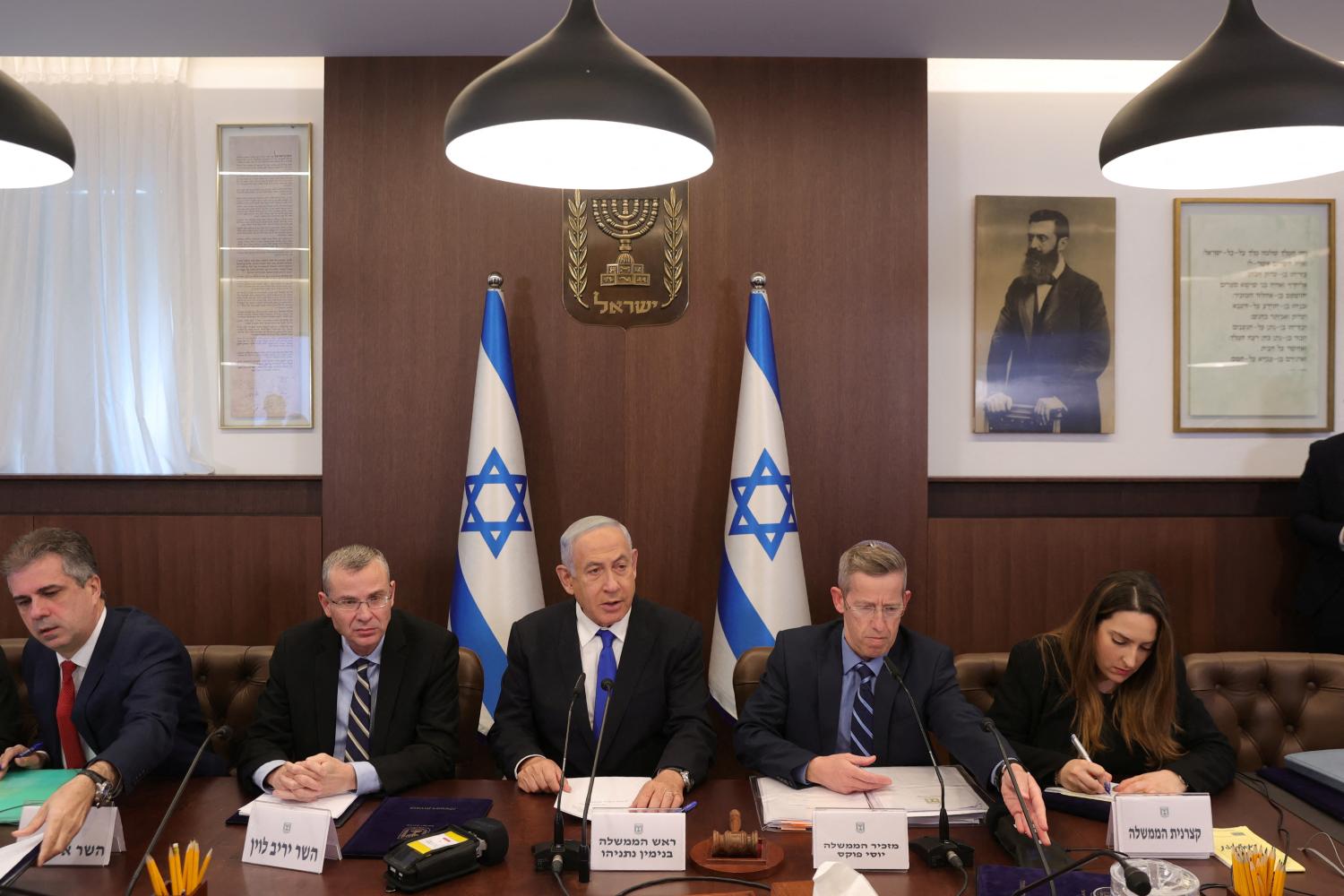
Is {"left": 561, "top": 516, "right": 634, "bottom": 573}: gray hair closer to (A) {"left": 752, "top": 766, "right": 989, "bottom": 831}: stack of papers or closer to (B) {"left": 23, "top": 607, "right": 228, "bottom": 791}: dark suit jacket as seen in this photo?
(A) {"left": 752, "top": 766, "right": 989, "bottom": 831}: stack of papers

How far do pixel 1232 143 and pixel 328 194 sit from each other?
9.54 feet

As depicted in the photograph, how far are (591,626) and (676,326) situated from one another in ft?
4.66

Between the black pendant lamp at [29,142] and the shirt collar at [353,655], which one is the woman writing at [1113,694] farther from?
the black pendant lamp at [29,142]

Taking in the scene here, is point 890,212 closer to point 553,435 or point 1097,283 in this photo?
point 1097,283

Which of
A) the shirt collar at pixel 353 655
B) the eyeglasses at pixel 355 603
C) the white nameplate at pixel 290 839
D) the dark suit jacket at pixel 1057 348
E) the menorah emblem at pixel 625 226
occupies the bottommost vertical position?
the white nameplate at pixel 290 839

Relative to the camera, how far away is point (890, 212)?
3707 mm

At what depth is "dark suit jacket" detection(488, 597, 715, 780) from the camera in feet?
8.20

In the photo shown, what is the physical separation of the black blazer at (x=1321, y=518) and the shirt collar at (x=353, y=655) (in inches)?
123

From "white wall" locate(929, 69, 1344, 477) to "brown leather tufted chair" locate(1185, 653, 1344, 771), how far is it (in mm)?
1362

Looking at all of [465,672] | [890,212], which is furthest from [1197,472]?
[465,672]

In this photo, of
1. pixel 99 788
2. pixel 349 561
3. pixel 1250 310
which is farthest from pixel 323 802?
pixel 1250 310

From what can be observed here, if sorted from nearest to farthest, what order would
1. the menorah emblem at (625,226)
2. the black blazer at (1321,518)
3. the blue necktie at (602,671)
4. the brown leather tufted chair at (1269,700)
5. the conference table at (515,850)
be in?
the conference table at (515,850), the blue necktie at (602,671), the brown leather tufted chair at (1269,700), the black blazer at (1321,518), the menorah emblem at (625,226)

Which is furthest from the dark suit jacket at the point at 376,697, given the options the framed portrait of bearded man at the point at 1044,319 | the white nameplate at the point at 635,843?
the framed portrait of bearded man at the point at 1044,319

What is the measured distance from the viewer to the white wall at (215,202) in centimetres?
397
